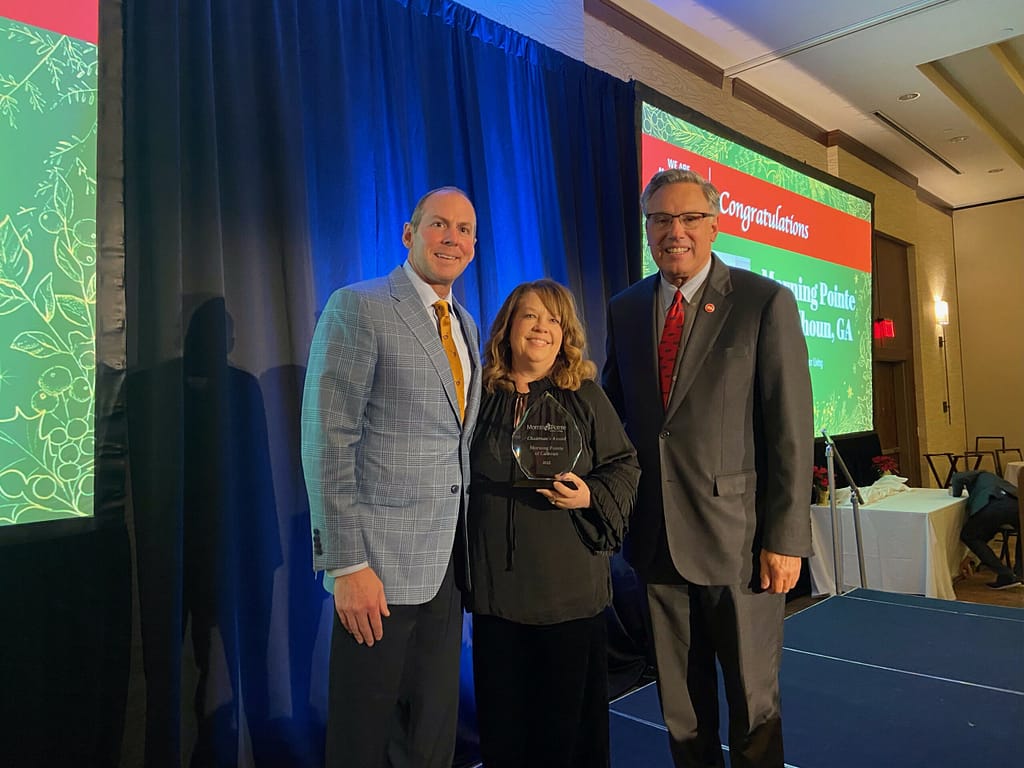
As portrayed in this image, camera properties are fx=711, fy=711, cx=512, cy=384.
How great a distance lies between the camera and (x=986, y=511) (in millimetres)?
4191

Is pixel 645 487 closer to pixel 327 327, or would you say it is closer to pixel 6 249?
pixel 327 327

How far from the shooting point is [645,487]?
1.63 meters

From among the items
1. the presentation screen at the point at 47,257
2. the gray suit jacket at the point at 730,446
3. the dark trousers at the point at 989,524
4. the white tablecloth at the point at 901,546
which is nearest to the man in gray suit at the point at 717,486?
the gray suit jacket at the point at 730,446

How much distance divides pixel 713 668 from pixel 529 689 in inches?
17.7

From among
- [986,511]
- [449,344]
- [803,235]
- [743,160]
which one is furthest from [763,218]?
[449,344]

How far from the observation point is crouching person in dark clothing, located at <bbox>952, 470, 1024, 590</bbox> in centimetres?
415

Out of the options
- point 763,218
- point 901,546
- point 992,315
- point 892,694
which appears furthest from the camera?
point 992,315

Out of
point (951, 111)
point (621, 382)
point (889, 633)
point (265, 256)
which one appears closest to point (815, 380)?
point (889, 633)

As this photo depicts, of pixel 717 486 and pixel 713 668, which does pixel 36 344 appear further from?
pixel 713 668

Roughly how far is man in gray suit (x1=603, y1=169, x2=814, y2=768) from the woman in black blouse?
0.16m

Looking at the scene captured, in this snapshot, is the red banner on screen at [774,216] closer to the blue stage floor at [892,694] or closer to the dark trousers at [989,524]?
the dark trousers at [989,524]

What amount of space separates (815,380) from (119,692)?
4.46 metres

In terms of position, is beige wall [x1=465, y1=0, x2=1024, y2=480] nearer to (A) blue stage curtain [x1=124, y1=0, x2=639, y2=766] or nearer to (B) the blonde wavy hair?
(A) blue stage curtain [x1=124, y1=0, x2=639, y2=766]

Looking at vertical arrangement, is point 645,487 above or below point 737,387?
below
